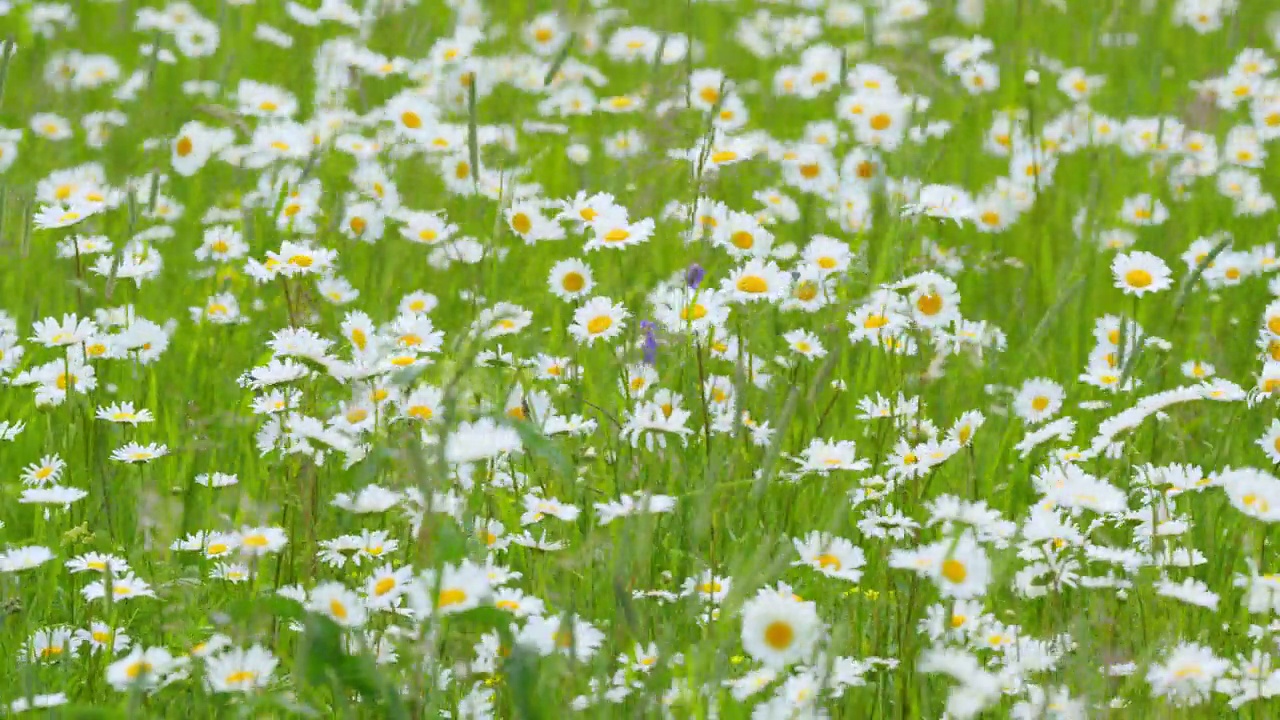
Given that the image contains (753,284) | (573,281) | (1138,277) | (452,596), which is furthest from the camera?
(1138,277)

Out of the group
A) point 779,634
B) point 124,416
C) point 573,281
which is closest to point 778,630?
point 779,634

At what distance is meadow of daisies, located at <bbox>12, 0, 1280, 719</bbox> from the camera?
1.88 m

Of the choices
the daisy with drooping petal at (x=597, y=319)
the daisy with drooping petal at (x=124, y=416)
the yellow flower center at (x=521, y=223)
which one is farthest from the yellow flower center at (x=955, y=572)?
the yellow flower center at (x=521, y=223)

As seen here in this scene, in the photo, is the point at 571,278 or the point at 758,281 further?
the point at 571,278

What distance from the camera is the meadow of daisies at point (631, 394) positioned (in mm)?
1882

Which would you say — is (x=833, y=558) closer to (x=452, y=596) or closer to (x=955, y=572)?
(x=955, y=572)

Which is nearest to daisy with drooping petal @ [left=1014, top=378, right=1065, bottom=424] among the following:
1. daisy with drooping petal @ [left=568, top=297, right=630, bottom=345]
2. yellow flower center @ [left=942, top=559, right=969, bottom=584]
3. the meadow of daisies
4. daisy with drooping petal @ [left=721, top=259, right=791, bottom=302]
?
the meadow of daisies

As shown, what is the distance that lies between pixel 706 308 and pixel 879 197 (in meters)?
1.44

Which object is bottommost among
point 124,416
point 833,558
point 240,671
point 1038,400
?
point 240,671

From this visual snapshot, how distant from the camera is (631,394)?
2.86 meters

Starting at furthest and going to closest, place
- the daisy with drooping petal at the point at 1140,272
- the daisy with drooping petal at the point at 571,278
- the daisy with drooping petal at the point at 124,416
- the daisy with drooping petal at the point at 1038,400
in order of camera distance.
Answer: the daisy with drooping petal at the point at 1140,272, the daisy with drooping petal at the point at 571,278, the daisy with drooping petal at the point at 1038,400, the daisy with drooping petal at the point at 124,416

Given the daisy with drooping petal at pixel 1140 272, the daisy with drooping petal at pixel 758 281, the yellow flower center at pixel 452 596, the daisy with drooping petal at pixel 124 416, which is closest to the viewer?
the yellow flower center at pixel 452 596

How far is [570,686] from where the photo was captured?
1772 mm

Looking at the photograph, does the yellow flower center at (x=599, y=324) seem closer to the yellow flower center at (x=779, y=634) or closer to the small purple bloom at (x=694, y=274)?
the small purple bloom at (x=694, y=274)
